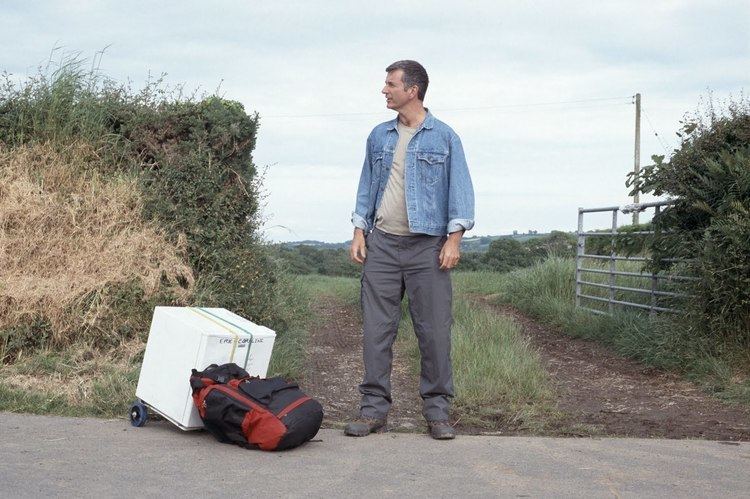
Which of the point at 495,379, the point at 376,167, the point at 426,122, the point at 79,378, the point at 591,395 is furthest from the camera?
the point at 591,395

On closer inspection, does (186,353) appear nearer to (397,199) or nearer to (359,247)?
(359,247)

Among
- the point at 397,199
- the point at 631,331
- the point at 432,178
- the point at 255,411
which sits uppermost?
the point at 432,178

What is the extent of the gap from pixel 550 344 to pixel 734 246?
3.92 meters

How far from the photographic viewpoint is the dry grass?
27.2 ft

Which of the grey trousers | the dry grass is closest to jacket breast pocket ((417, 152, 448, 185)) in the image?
the grey trousers

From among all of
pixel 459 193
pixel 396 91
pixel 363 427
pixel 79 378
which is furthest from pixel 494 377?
pixel 79 378

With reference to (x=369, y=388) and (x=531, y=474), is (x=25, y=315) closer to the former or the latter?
(x=369, y=388)

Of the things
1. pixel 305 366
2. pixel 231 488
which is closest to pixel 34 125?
pixel 305 366

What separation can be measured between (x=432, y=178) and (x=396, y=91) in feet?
2.04

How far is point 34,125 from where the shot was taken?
32.3 ft

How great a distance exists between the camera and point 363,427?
20.6ft

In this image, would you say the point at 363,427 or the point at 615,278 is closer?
the point at 363,427

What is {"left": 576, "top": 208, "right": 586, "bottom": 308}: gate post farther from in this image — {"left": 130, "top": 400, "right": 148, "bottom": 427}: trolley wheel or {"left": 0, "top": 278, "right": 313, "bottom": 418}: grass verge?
{"left": 130, "top": 400, "right": 148, "bottom": 427}: trolley wheel

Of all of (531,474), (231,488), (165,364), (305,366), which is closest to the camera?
(231,488)
